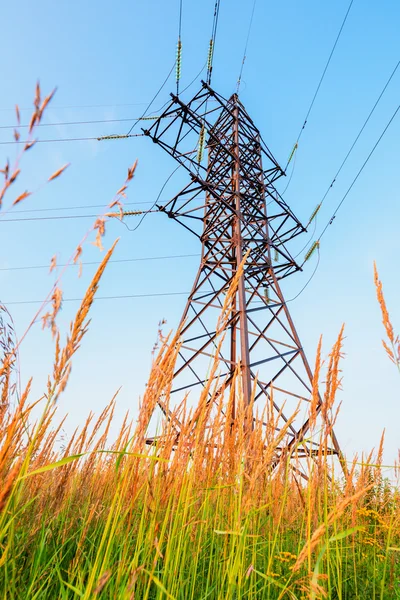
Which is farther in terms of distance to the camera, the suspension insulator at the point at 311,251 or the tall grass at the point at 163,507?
the suspension insulator at the point at 311,251

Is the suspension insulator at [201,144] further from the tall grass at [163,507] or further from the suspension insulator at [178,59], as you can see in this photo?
the tall grass at [163,507]

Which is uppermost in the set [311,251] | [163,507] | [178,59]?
[178,59]

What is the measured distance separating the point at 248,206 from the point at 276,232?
1033mm

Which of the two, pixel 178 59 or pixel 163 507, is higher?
pixel 178 59

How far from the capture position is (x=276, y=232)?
9.24 m

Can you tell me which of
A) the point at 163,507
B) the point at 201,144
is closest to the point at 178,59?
the point at 201,144

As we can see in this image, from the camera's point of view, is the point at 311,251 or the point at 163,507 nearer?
the point at 163,507

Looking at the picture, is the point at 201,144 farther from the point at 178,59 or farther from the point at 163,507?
the point at 163,507

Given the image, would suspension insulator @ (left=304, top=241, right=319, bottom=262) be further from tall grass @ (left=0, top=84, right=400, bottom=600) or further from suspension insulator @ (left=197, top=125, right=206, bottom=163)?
tall grass @ (left=0, top=84, right=400, bottom=600)

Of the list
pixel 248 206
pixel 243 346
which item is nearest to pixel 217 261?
pixel 248 206

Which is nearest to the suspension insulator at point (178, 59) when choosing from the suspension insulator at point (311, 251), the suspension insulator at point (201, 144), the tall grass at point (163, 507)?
the suspension insulator at point (201, 144)

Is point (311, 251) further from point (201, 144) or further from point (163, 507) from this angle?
point (163, 507)

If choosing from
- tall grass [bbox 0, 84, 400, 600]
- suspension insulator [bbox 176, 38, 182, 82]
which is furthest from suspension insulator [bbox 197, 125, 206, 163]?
tall grass [bbox 0, 84, 400, 600]

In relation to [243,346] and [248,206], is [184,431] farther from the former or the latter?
[248,206]
